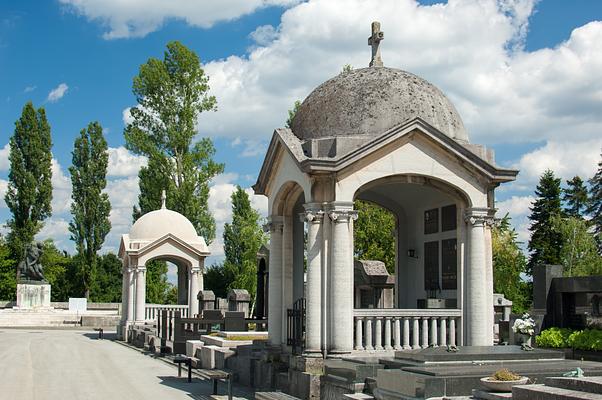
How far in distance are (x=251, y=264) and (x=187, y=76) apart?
13404 millimetres

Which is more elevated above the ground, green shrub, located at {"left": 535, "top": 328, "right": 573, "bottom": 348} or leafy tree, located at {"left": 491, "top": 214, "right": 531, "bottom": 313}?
leafy tree, located at {"left": 491, "top": 214, "right": 531, "bottom": 313}

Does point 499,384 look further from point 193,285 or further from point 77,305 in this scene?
point 77,305

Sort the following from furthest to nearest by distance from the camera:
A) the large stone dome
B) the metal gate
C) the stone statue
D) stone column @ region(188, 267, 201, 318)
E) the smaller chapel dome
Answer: the stone statue
the smaller chapel dome
stone column @ region(188, 267, 201, 318)
the metal gate
the large stone dome

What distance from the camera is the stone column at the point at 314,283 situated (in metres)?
15.0

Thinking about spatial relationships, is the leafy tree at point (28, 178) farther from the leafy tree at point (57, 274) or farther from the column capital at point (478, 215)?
the column capital at point (478, 215)

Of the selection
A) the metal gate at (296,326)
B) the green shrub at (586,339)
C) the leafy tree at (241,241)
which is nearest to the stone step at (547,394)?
the metal gate at (296,326)

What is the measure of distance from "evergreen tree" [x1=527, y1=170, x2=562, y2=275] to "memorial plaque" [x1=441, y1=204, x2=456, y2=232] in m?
40.3

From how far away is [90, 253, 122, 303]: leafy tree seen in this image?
68.1 meters

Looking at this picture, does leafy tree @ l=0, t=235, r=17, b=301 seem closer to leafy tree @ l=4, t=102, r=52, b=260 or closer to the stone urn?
leafy tree @ l=4, t=102, r=52, b=260

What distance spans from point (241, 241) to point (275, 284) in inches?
1546

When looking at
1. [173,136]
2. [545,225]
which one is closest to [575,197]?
[545,225]

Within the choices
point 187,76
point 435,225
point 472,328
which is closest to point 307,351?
point 472,328

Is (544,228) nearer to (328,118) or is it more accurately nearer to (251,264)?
(251,264)

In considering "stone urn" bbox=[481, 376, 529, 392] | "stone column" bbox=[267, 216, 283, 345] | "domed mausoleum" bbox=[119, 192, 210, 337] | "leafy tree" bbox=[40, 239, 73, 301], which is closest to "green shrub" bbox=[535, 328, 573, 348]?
"stone column" bbox=[267, 216, 283, 345]
